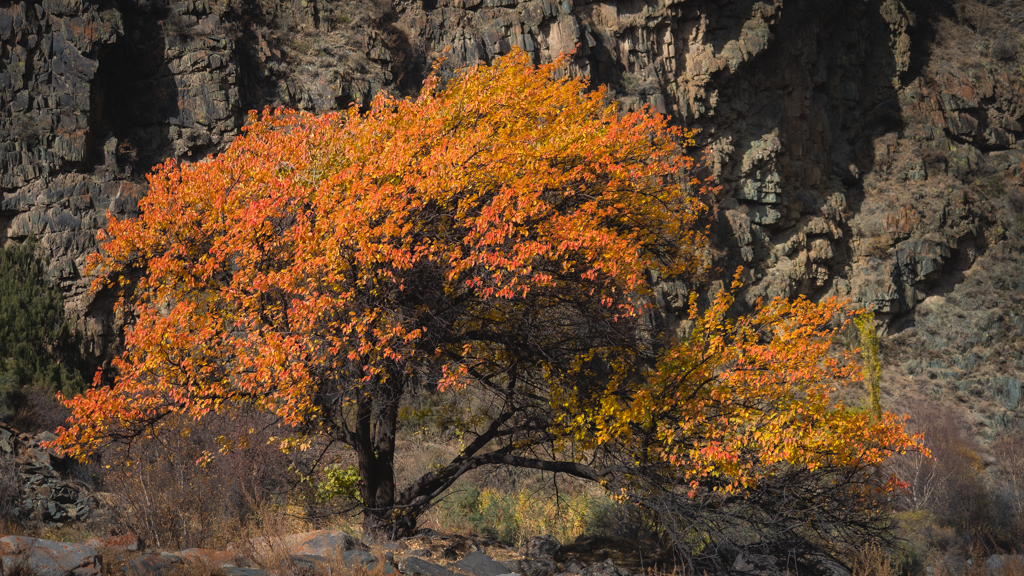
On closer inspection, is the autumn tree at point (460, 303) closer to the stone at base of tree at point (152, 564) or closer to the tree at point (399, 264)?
the tree at point (399, 264)

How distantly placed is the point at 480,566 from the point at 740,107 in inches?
1236

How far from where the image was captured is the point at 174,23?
26453 millimetres

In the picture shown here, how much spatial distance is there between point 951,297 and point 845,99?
12.5m

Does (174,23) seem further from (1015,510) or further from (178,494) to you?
(1015,510)

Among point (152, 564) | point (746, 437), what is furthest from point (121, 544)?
point (746, 437)

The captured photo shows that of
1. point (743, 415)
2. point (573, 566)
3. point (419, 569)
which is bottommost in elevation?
point (573, 566)

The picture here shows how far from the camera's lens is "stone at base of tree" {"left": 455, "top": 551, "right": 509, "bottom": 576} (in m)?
7.29

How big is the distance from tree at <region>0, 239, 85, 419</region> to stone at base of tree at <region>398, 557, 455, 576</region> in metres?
16.2

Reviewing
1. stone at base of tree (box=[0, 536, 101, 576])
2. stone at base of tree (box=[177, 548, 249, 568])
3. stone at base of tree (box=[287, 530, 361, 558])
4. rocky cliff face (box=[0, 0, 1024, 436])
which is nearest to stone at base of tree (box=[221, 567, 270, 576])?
stone at base of tree (box=[177, 548, 249, 568])

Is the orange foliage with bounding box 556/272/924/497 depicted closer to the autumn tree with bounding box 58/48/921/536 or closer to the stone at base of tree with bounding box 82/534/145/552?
the autumn tree with bounding box 58/48/921/536

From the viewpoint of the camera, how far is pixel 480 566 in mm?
7480

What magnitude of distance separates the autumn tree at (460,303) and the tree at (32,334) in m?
13.8

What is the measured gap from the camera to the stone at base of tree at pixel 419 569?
21.3ft

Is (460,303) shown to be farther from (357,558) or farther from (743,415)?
(743,415)
